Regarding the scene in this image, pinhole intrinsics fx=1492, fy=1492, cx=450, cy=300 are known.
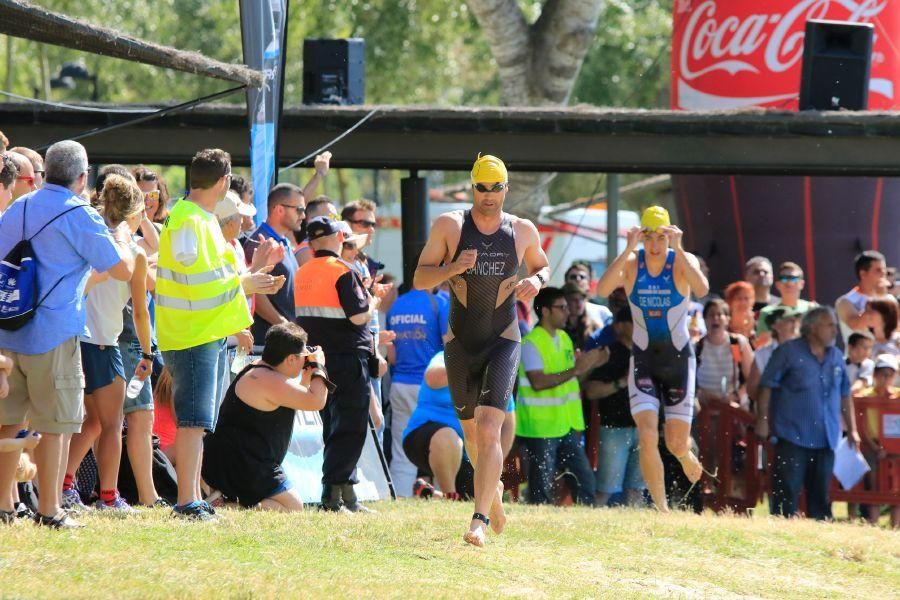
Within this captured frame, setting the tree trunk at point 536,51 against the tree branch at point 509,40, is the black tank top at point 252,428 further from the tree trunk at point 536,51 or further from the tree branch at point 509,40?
the tree branch at point 509,40

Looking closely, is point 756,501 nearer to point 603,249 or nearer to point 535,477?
point 535,477

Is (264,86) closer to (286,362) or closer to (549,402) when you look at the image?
(286,362)

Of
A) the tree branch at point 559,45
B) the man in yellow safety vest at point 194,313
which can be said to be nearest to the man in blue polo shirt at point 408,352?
the man in yellow safety vest at point 194,313

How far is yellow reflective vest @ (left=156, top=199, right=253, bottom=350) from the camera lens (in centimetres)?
827

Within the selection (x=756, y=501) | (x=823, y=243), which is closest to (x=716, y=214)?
(x=823, y=243)

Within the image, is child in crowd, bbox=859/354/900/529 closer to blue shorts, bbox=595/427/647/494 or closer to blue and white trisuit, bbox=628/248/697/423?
blue shorts, bbox=595/427/647/494

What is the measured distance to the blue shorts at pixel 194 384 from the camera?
8289 mm

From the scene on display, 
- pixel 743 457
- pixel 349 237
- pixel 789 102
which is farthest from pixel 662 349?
pixel 789 102

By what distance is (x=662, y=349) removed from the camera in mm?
11555

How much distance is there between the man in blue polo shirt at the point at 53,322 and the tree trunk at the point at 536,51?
497 inches

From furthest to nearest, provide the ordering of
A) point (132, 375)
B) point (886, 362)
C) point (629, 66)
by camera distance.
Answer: point (629, 66)
point (886, 362)
point (132, 375)

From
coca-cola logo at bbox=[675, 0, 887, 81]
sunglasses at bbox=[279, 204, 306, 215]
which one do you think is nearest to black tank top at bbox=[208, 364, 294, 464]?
sunglasses at bbox=[279, 204, 306, 215]

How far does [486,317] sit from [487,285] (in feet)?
0.60

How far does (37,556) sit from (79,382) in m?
1.11
